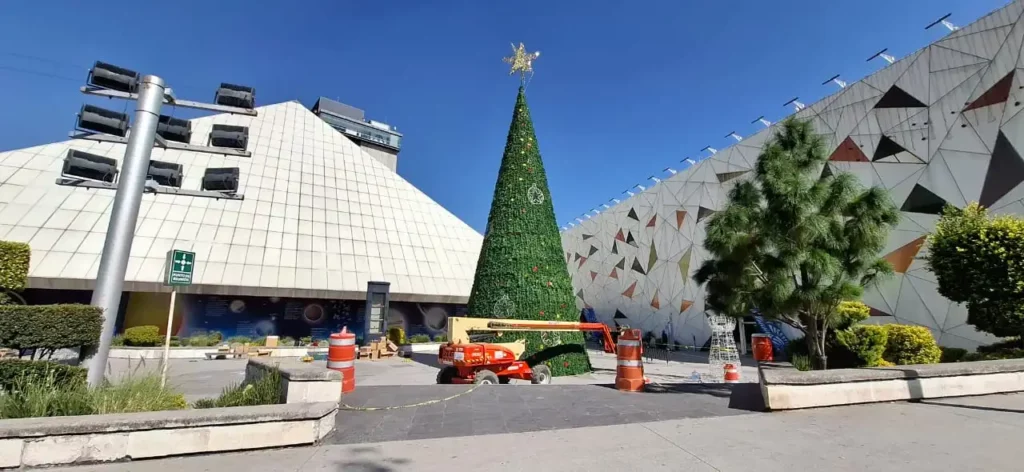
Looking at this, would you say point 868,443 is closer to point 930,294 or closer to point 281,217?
point 930,294

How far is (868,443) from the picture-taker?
15.8ft

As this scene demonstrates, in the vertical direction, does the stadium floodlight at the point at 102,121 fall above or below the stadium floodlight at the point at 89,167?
above

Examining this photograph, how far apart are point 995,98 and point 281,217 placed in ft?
103

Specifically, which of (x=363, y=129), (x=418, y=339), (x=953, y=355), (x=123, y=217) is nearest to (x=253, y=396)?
(x=123, y=217)

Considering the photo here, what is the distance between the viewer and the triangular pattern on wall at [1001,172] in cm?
1364

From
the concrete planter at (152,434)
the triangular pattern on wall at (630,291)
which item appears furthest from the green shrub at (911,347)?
the triangular pattern on wall at (630,291)

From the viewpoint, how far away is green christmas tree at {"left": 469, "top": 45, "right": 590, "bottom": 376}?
1344 centimetres

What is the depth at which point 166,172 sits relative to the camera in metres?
7.79

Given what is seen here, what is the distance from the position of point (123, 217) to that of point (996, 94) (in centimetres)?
2365

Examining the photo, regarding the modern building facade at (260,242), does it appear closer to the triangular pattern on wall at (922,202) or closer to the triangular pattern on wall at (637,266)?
the triangular pattern on wall at (637,266)

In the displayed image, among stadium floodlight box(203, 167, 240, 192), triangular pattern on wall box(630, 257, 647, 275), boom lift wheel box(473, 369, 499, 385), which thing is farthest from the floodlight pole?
triangular pattern on wall box(630, 257, 647, 275)

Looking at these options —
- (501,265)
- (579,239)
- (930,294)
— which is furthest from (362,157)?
(930,294)

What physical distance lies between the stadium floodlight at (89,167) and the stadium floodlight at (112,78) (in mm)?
1271

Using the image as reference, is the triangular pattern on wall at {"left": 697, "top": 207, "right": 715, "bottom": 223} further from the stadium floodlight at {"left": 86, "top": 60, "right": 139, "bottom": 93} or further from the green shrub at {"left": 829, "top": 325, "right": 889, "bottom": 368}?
the stadium floodlight at {"left": 86, "top": 60, "right": 139, "bottom": 93}
